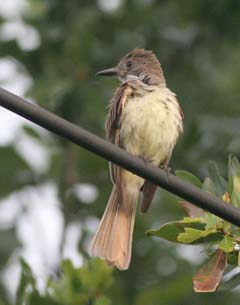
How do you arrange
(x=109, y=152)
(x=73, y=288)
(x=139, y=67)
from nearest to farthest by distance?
(x=109, y=152), (x=73, y=288), (x=139, y=67)

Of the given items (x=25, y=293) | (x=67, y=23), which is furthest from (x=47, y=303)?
(x=67, y=23)

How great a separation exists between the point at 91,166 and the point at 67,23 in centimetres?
127

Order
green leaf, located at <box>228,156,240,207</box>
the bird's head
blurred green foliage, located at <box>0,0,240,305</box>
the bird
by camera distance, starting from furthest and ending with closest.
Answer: blurred green foliage, located at <box>0,0,240,305</box>, the bird's head, the bird, green leaf, located at <box>228,156,240,207</box>

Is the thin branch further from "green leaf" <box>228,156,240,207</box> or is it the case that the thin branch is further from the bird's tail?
the bird's tail

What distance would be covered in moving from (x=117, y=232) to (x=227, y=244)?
1.44m

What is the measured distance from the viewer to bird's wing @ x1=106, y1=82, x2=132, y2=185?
5.31 metres

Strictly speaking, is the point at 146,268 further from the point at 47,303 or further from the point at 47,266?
the point at 47,303

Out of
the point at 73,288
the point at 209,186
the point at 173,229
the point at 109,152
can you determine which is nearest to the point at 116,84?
the point at 73,288

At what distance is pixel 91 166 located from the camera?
6.93 meters

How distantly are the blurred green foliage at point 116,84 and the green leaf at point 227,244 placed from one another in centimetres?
219

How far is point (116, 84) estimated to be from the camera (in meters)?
7.05

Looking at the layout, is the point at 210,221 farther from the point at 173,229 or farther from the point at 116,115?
the point at 116,115

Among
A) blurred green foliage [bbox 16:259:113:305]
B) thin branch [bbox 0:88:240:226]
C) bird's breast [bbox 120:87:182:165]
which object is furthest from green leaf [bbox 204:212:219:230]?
bird's breast [bbox 120:87:182:165]

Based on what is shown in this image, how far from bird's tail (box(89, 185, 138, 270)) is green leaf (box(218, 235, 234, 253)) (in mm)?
1052
